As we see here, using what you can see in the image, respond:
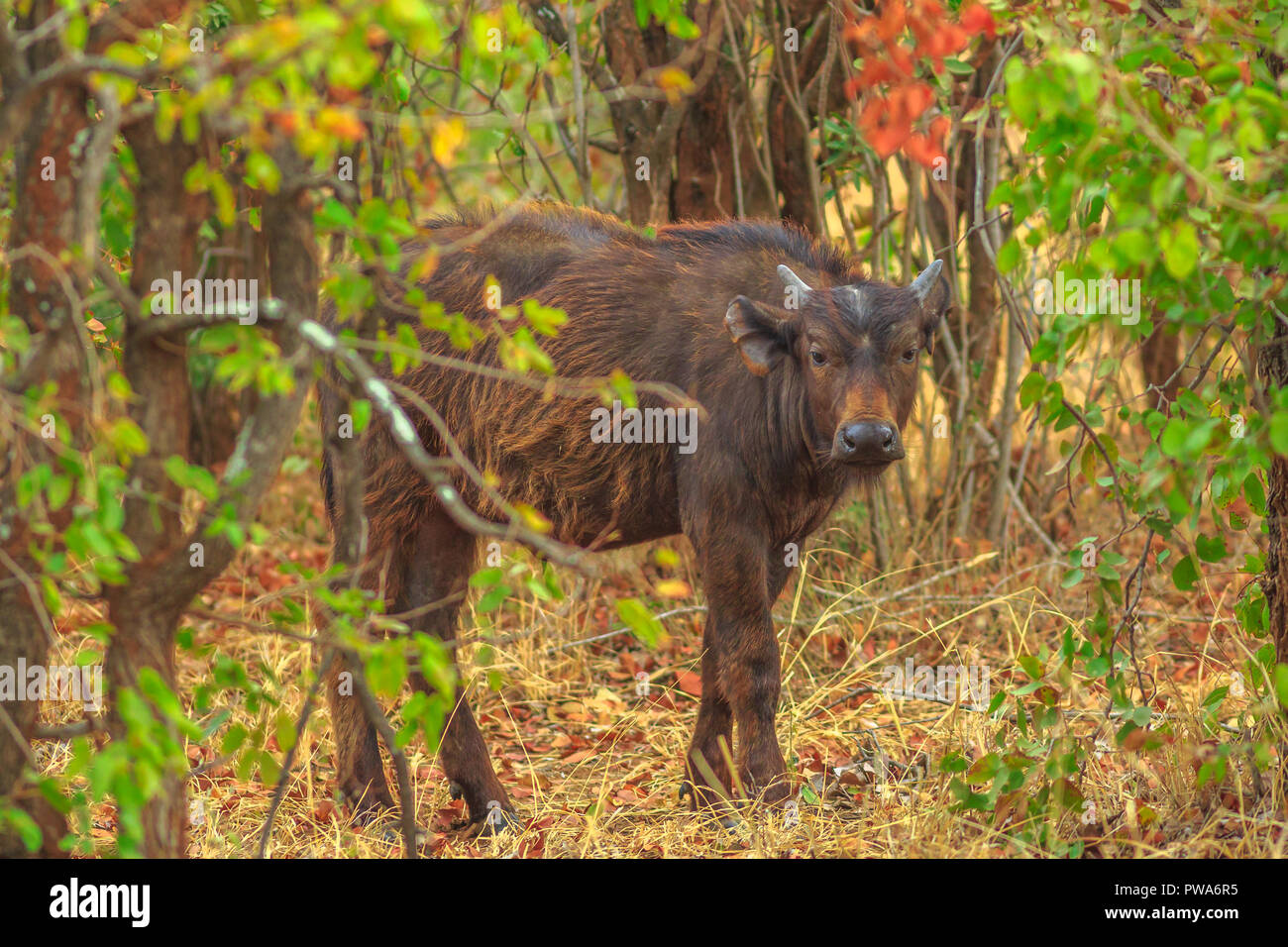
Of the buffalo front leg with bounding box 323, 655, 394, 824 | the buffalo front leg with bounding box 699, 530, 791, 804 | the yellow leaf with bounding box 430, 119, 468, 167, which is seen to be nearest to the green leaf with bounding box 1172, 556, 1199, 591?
the buffalo front leg with bounding box 699, 530, 791, 804

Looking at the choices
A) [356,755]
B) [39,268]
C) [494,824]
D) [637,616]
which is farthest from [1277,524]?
[39,268]

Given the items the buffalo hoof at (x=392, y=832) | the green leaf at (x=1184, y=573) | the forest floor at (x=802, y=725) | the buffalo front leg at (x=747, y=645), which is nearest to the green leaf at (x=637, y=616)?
the forest floor at (x=802, y=725)

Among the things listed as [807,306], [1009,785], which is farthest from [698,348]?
[1009,785]

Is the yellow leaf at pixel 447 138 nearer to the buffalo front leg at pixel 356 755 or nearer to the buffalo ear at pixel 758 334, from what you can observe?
the buffalo ear at pixel 758 334

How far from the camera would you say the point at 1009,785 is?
179 inches

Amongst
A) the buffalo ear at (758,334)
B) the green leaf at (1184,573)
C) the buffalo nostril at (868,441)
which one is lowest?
the green leaf at (1184,573)

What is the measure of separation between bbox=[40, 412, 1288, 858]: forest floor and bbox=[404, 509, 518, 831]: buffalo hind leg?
14 cm

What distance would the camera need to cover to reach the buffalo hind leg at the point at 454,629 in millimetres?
5613

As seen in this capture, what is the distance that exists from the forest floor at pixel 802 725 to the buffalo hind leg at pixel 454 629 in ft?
0.45

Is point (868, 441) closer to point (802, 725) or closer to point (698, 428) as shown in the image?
point (698, 428)

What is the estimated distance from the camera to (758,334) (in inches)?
210

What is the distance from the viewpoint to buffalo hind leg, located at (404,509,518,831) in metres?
5.61

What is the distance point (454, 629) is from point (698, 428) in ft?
4.59
